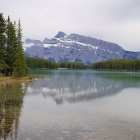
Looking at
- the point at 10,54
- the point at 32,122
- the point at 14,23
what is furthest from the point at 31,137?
the point at 14,23

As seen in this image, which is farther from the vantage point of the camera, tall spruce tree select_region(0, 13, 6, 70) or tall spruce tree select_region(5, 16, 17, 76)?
tall spruce tree select_region(5, 16, 17, 76)

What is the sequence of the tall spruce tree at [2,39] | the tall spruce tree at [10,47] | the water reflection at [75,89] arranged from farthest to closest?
the tall spruce tree at [10,47] < the tall spruce tree at [2,39] < the water reflection at [75,89]

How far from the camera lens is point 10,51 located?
80.0 meters

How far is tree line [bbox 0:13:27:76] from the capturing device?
250 feet

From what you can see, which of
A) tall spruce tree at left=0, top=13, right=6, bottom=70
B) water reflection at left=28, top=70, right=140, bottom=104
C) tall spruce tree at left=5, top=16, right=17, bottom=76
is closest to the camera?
water reflection at left=28, top=70, right=140, bottom=104

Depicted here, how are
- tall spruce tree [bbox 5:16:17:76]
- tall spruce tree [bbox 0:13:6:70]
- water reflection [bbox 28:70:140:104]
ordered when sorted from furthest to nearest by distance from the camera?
tall spruce tree [bbox 5:16:17:76] < tall spruce tree [bbox 0:13:6:70] < water reflection [bbox 28:70:140:104]

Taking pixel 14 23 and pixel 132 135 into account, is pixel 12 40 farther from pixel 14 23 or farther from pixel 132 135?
pixel 132 135

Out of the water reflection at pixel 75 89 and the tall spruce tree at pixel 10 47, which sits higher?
the tall spruce tree at pixel 10 47

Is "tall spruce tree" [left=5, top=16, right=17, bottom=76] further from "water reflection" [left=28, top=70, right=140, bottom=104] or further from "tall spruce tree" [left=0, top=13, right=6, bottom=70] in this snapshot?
"water reflection" [left=28, top=70, right=140, bottom=104]

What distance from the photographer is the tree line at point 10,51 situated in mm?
76188

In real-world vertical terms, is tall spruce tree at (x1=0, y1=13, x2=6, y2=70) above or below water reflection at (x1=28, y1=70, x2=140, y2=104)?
above

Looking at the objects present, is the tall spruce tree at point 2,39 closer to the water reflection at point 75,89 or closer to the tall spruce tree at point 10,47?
the tall spruce tree at point 10,47

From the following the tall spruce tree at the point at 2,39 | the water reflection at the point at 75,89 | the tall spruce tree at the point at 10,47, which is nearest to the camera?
the water reflection at the point at 75,89

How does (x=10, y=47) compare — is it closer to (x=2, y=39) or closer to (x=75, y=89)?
(x=2, y=39)
